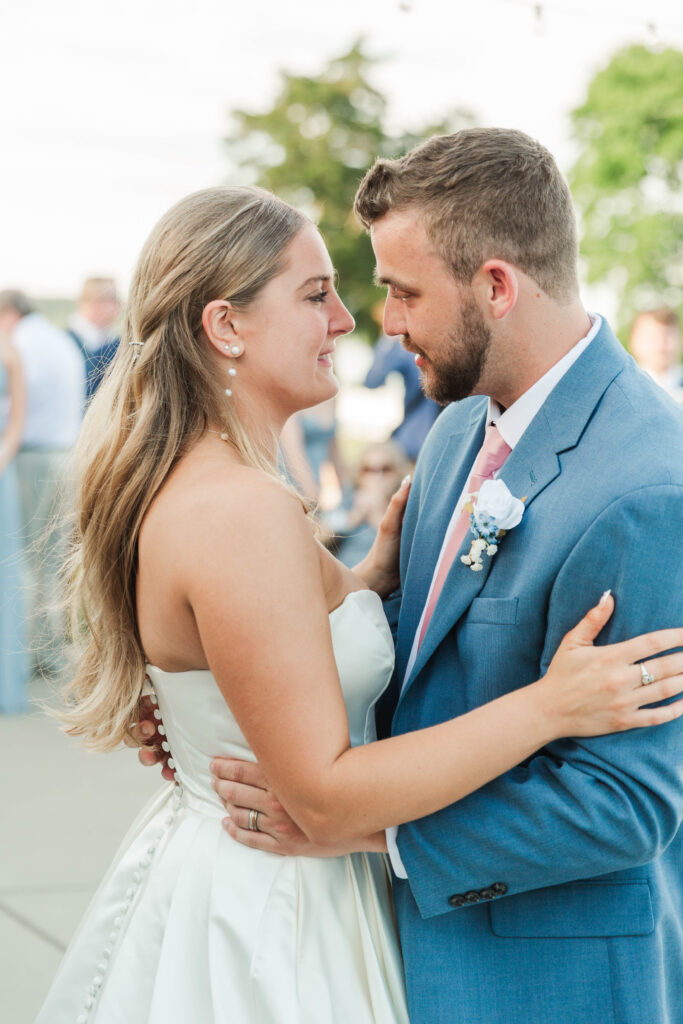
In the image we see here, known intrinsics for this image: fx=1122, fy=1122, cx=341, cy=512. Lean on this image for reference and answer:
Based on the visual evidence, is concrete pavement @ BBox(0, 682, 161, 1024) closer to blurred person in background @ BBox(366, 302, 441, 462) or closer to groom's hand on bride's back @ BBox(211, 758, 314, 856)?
groom's hand on bride's back @ BBox(211, 758, 314, 856)

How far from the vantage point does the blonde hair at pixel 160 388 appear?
2.18 metres

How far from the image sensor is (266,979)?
6.77 feet

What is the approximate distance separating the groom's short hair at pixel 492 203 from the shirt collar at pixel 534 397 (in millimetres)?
105

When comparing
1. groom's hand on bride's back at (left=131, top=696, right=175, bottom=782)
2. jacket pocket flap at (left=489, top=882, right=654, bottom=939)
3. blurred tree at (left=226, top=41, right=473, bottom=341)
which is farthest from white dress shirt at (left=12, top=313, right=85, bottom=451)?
blurred tree at (left=226, top=41, right=473, bottom=341)

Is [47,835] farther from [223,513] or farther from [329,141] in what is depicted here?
[329,141]

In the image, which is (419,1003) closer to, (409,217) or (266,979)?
(266,979)

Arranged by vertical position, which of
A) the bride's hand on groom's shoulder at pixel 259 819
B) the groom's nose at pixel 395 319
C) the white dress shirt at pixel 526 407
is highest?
the groom's nose at pixel 395 319

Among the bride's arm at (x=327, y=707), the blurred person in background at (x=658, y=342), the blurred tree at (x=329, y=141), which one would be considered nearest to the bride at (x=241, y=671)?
the bride's arm at (x=327, y=707)

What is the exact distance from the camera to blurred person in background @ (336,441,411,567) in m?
6.72

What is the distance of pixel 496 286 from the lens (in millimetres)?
2225

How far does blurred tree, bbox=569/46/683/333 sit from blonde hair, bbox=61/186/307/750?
34905 millimetres

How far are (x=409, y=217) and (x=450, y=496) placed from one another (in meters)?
0.61

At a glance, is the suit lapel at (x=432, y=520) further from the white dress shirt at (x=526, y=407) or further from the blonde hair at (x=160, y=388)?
the blonde hair at (x=160, y=388)

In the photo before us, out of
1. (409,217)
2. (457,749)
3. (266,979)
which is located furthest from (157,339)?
(266,979)
